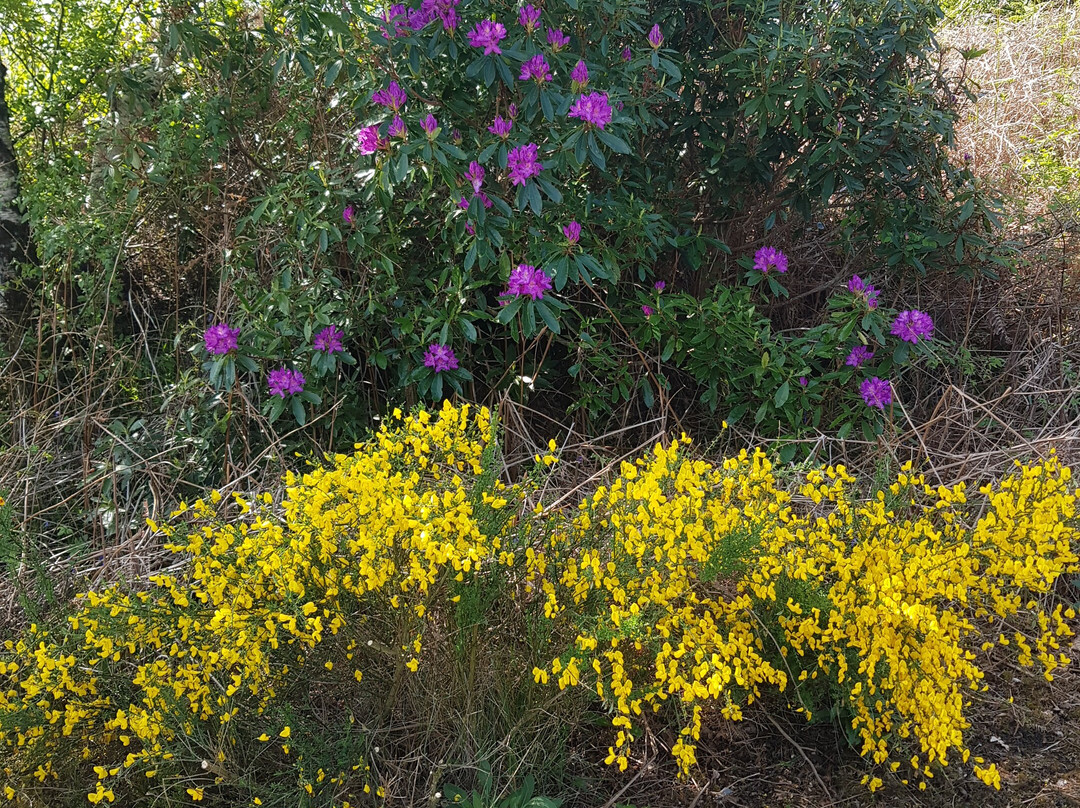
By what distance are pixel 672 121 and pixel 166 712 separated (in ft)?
8.24

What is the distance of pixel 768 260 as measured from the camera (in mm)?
3107

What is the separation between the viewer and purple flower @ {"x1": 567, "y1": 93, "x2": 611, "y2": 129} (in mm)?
2377

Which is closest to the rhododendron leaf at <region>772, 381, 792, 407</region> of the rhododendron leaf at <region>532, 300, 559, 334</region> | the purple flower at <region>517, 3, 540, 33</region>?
the rhododendron leaf at <region>532, 300, 559, 334</region>

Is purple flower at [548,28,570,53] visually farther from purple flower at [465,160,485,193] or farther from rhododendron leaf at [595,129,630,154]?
purple flower at [465,160,485,193]

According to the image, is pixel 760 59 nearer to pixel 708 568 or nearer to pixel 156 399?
pixel 708 568

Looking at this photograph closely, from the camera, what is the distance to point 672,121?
3.16 meters

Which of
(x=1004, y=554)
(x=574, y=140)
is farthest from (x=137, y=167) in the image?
(x=1004, y=554)

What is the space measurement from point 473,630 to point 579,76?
1541 mm

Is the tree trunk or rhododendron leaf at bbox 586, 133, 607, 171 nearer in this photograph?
rhododendron leaf at bbox 586, 133, 607, 171

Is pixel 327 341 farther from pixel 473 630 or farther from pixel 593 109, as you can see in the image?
pixel 473 630

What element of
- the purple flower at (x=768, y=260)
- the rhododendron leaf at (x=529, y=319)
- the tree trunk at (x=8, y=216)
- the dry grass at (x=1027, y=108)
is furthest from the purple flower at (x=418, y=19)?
the dry grass at (x=1027, y=108)

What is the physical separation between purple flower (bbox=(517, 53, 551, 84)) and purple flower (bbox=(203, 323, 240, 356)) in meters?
1.19

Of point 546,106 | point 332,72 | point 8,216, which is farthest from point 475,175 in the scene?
point 8,216

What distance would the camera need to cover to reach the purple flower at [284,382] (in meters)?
2.74
